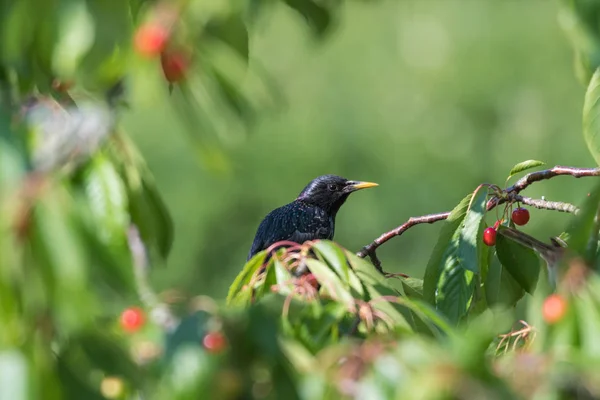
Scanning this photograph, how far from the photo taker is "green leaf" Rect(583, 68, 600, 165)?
2783 mm

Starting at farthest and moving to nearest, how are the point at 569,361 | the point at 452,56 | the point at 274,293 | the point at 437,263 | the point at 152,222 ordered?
the point at 452,56
the point at 437,263
the point at 274,293
the point at 152,222
the point at 569,361

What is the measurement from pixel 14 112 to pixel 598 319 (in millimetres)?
1065

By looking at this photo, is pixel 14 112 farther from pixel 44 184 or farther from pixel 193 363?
pixel 193 363

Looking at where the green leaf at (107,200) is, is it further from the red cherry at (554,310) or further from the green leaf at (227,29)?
the red cherry at (554,310)

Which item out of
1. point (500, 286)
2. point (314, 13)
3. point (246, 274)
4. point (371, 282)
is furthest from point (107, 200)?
point (500, 286)

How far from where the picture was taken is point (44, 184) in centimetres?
154

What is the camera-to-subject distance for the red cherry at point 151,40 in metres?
1.55

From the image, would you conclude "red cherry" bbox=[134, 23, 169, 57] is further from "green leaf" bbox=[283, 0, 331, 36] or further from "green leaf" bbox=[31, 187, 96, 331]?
"green leaf" bbox=[283, 0, 331, 36]

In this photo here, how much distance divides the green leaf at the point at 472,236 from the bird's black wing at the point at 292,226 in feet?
11.3

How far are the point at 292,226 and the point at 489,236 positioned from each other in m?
3.74

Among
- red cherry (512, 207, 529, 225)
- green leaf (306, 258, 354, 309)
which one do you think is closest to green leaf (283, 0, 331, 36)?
green leaf (306, 258, 354, 309)

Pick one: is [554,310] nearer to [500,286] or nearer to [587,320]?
[587,320]

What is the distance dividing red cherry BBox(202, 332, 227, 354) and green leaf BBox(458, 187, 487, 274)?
1.33 meters

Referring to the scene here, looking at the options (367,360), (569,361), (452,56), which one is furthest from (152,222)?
(452,56)
